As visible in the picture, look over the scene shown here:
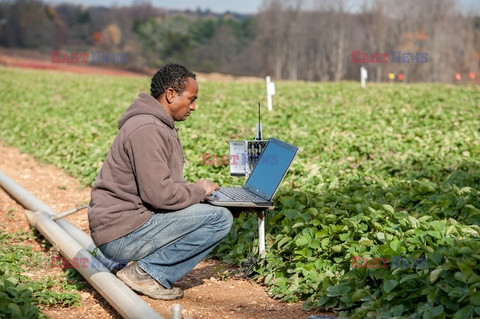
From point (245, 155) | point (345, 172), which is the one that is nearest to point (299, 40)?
point (345, 172)

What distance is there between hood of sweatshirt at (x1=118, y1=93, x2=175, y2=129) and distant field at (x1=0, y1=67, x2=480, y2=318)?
1.62 meters

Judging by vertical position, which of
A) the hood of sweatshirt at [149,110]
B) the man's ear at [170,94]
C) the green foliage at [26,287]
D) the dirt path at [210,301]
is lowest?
the dirt path at [210,301]

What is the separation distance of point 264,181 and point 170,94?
104cm

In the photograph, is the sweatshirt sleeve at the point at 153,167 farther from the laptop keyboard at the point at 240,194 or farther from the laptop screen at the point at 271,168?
the laptop screen at the point at 271,168

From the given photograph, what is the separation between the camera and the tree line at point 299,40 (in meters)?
54.2

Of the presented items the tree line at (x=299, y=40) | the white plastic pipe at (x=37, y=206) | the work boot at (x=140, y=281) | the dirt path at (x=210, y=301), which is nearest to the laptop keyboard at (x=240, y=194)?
the dirt path at (x=210, y=301)

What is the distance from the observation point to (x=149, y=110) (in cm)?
488

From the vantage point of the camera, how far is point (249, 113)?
15297mm

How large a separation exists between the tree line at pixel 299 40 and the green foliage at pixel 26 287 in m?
42.8

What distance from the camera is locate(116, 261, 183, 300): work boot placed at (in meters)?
5.04

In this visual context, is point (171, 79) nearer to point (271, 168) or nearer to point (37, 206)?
point (271, 168)

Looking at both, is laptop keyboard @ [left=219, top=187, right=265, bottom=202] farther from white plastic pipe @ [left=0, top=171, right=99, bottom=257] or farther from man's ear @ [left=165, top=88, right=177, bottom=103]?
white plastic pipe @ [left=0, top=171, right=99, bottom=257]

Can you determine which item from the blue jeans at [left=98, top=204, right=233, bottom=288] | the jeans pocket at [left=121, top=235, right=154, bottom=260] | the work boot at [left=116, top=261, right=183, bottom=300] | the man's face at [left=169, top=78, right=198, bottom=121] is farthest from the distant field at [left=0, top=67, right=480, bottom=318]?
the man's face at [left=169, top=78, right=198, bottom=121]

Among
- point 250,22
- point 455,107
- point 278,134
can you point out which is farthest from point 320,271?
point 250,22
